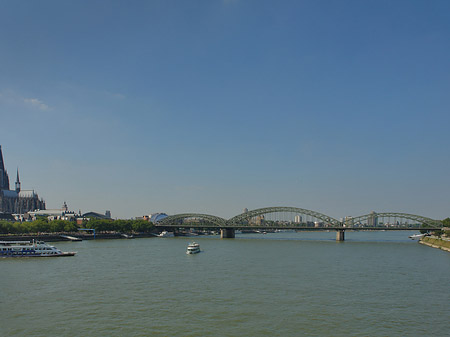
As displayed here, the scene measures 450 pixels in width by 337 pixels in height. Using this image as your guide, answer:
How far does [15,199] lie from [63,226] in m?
90.6

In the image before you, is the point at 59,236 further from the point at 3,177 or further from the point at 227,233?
the point at 3,177

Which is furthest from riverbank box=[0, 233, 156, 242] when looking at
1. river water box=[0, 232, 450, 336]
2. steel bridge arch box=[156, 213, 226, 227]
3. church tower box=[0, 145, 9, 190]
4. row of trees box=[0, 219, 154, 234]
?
church tower box=[0, 145, 9, 190]

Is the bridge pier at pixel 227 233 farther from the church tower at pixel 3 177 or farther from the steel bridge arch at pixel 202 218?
the church tower at pixel 3 177

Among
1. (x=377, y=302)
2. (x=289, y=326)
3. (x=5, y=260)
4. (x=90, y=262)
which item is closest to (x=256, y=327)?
(x=289, y=326)

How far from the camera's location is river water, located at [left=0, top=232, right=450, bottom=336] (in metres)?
20.0

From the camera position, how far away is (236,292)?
2842cm

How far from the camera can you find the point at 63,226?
101 meters

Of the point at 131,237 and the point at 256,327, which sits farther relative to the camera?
the point at 131,237

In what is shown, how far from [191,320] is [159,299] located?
224 inches

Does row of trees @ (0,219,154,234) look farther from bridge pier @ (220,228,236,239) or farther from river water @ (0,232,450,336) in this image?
river water @ (0,232,450,336)

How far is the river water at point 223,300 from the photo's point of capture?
2003 centimetres

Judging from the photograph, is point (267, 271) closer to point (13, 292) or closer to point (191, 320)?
point (191, 320)

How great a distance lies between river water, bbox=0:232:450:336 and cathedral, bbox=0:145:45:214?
14362cm

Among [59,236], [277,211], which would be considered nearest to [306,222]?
[277,211]
